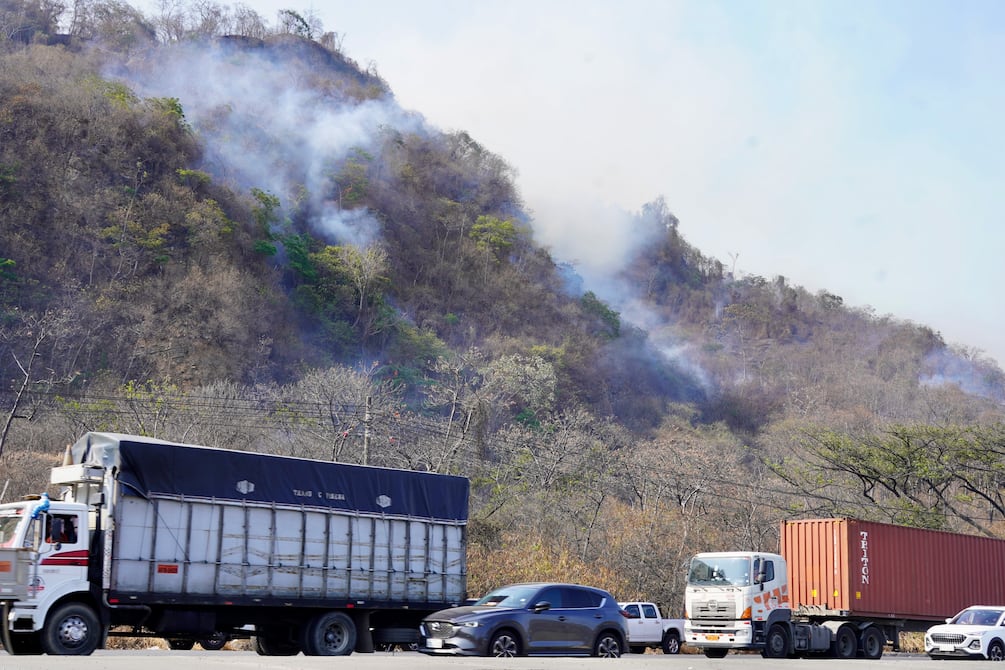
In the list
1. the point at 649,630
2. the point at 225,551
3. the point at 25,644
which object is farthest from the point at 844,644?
the point at 25,644

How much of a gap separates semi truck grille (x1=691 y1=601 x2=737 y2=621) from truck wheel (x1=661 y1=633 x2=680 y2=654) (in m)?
6.61

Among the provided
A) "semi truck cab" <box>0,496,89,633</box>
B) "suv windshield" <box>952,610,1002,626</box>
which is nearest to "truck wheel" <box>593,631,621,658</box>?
"semi truck cab" <box>0,496,89,633</box>

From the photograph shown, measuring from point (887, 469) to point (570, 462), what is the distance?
14360mm

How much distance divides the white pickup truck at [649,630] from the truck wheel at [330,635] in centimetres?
1080

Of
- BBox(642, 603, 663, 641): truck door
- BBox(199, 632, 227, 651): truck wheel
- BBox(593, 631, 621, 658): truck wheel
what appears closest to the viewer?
BBox(593, 631, 621, 658): truck wheel

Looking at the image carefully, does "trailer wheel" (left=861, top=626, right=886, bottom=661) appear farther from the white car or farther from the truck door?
the truck door

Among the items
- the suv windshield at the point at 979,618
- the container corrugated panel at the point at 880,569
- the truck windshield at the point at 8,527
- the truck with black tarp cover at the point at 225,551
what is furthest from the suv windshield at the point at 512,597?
the suv windshield at the point at 979,618

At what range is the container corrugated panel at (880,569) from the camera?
25.6 m

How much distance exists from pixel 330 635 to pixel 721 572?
9088mm

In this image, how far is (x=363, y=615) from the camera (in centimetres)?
2078

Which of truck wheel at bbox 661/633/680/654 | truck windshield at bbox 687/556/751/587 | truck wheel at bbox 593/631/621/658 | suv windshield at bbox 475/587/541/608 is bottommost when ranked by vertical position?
truck wheel at bbox 661/633/680/654

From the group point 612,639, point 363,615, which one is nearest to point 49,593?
point 363,615

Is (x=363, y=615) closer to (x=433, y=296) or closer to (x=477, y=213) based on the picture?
(x=433, y=296)

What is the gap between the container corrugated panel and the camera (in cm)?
2559
